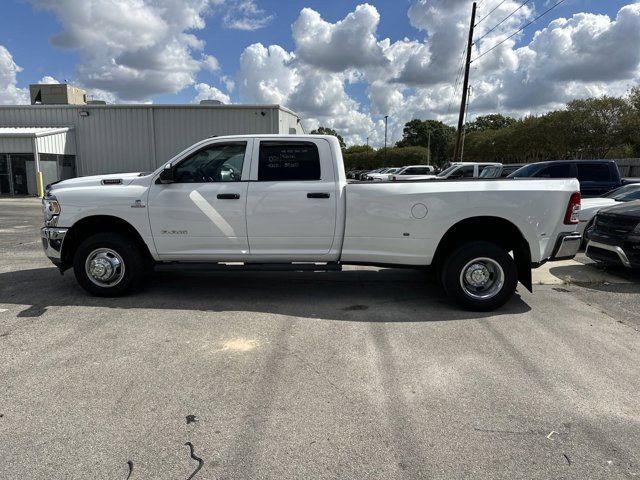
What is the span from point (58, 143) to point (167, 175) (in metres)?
23.7

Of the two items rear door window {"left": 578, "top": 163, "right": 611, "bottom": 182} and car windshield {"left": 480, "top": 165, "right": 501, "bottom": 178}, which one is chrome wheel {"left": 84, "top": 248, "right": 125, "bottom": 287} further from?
car windshield {"left": 480, "top": 165, "right": 501, "bottom": 178}

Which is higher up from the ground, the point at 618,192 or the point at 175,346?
the point at 618,192

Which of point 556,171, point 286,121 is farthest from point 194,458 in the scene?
point 286,121

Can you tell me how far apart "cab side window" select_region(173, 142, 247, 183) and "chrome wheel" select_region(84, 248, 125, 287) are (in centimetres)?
125

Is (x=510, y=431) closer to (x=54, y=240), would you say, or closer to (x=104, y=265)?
(x=104, y=265)

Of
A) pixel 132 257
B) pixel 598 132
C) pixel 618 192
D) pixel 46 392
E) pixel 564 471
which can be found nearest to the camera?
pixel 564 471

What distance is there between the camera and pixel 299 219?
218 inches

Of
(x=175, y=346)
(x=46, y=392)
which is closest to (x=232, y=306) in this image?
(x=175, y=346)

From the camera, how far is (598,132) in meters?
35.9

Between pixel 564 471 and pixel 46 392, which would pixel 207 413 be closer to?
pixel 46 392

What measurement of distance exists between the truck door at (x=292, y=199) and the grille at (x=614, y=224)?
4940 millimetres

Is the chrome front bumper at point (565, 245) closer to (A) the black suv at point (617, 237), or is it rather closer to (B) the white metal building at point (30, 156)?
(A) the black suv at point (617, 237)

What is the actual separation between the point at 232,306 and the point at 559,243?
12.8ft

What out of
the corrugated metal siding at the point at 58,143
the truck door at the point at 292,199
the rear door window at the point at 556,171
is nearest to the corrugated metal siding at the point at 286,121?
the corrugated metal siding at the point at 58,143
